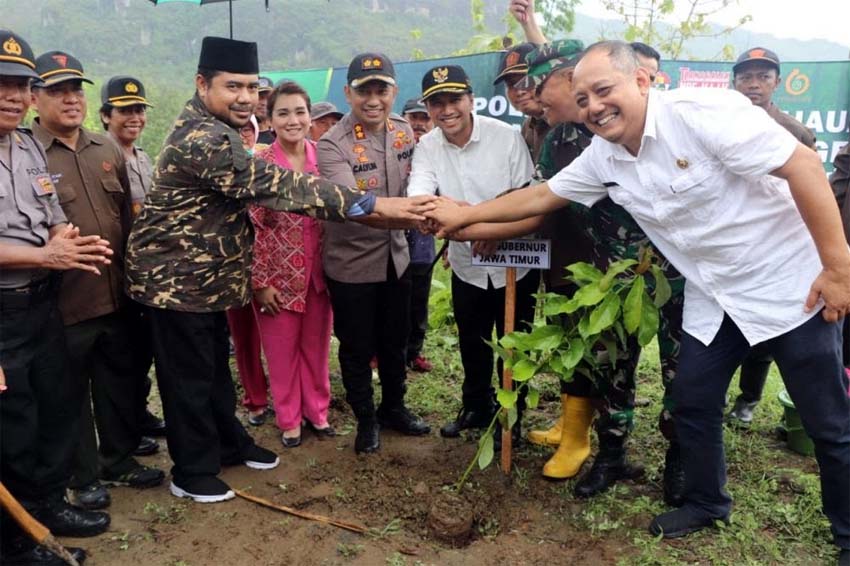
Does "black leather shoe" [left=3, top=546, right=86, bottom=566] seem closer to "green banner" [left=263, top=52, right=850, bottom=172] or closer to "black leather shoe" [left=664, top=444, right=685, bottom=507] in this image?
"black leather shoe" [left=664, top=444, right=685, bottom=507]

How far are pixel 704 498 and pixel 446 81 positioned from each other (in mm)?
2294

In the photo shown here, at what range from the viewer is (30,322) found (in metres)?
2.66

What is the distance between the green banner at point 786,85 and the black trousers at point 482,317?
12.6 ft

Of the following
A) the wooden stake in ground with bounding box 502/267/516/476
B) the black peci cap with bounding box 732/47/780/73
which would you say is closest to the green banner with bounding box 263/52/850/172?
the black peci cap with bounding box 732/47/780/73

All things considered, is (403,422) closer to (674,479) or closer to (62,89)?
→ (674,479)

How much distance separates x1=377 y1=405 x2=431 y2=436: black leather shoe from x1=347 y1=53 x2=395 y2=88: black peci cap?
189 centimetres

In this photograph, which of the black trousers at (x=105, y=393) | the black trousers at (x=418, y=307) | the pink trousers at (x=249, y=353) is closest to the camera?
the black trousers at (x=105, y=393)

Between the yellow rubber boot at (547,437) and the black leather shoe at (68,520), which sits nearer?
the black leather shoe at (68,520)

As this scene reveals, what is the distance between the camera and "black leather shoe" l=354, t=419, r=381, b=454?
12.2ft

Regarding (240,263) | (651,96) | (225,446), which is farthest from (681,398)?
(225,446)

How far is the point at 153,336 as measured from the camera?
3.13 m

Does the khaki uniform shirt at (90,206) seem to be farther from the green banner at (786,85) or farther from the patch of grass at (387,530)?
the green banner at (786,85)

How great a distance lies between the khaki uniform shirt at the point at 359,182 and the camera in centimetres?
349

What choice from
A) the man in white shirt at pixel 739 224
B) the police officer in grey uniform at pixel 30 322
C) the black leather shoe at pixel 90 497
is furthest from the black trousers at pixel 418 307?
the police officer in grey uniform at pixel 30 322
